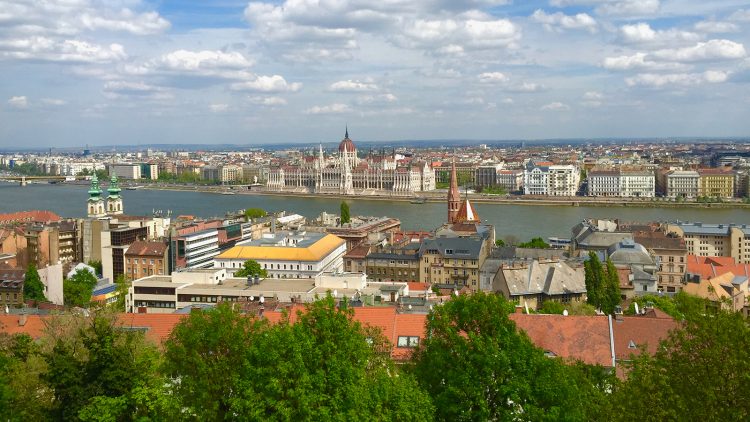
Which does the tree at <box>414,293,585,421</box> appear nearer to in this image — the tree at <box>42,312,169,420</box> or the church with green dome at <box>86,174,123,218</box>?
the tree at <box>42,312,169,420</box>

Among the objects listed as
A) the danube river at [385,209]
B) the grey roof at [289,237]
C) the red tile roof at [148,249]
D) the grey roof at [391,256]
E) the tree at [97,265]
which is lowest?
the danube river at [385,209]

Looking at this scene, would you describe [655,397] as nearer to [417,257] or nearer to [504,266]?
[504,266]

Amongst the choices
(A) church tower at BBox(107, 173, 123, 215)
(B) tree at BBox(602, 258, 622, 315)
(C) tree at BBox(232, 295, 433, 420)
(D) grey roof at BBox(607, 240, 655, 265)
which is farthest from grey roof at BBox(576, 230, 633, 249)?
(A) church tower at BBox(107, 173, 123, 215)

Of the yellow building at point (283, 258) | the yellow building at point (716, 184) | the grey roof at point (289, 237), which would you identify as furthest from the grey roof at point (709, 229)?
the yellow building at point (716, 184)

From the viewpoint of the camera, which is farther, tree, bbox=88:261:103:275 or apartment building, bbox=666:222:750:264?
apartment building, bbox=666:222:750:264

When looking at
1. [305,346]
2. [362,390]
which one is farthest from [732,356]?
[305,346]

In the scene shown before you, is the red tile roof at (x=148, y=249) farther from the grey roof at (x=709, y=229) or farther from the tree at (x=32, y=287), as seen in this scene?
the grey roof at (x=709, y=229)
